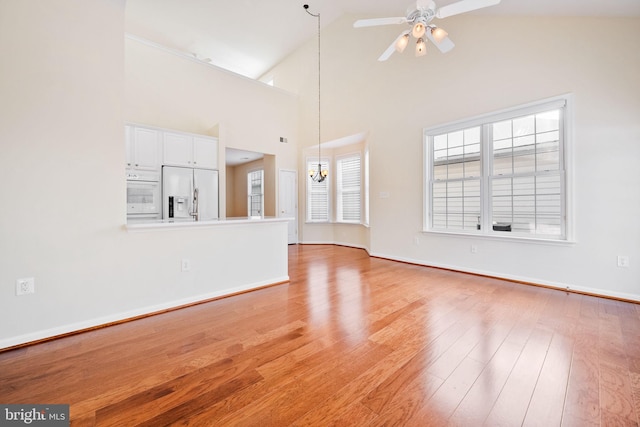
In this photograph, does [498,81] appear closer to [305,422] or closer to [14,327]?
[305,422]

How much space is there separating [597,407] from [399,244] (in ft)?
12.4

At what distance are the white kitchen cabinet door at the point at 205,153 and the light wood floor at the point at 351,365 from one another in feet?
10.4

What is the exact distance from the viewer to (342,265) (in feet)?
15.8

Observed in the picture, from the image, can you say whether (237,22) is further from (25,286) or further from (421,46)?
(25,286)

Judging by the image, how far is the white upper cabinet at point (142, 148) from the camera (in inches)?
168

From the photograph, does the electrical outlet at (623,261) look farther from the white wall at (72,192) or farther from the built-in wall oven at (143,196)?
the built-in wall oven at (143,196)

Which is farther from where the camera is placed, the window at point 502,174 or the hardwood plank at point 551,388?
the window at point 502,174

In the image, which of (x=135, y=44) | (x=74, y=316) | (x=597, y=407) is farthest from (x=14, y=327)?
(x=135, y=44)

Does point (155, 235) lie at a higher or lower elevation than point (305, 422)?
higher

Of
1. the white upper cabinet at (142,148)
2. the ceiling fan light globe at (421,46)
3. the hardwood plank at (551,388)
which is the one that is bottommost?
the hardwood plank at (551,388)

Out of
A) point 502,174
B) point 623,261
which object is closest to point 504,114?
point 502,174

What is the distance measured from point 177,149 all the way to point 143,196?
1.01 m
